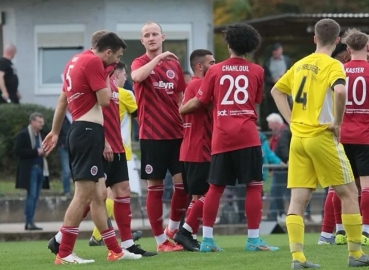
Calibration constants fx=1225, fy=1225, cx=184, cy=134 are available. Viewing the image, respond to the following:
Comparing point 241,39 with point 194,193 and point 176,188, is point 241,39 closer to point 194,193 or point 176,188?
point 194,193

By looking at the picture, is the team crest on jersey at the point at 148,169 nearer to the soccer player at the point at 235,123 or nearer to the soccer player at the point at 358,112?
the soccer player at the point at 235,123

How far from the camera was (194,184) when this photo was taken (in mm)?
13461

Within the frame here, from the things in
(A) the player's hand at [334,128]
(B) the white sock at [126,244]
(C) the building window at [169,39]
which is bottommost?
(B) the white sock at [126,244]

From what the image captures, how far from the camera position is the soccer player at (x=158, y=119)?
13.5m

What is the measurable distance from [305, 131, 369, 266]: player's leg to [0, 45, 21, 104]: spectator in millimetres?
15204

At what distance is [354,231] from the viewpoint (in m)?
11.0

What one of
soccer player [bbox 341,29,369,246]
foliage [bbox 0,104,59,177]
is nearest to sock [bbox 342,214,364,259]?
soccer player [bbox 341,29,369,246]

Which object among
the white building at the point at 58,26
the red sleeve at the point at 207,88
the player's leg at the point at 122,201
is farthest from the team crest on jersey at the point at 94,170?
the white building at the point at 58,26

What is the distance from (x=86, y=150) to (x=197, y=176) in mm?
1942

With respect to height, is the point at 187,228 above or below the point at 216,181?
below

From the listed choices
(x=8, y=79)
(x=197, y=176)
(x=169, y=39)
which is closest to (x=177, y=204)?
(x=197, y=176)

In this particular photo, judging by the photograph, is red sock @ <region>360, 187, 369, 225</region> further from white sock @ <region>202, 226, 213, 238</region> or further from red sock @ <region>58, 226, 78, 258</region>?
red sock @ <region>58, 226, 78, 258</region>

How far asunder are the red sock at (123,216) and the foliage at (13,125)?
1176cm

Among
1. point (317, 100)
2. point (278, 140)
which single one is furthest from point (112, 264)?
point (278, 140)
